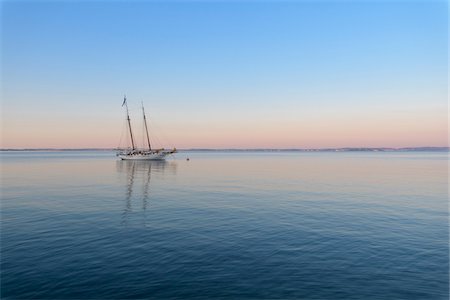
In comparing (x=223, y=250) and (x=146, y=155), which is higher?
(x=146, y=155)

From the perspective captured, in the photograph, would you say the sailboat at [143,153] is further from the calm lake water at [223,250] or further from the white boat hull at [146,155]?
the calm lake water at [223,250]

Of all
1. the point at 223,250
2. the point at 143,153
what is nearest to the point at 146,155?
the point at 143,153

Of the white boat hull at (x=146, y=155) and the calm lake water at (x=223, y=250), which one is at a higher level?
the white boat hull at (x=146, y=155)

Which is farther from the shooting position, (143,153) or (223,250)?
(143,153)

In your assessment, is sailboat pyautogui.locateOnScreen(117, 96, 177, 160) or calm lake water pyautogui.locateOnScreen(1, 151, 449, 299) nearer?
calm lake water pyautogui.locateOnScreen(1, 151, 449, 299)

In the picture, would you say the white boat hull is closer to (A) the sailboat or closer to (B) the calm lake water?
(A) the sailboat

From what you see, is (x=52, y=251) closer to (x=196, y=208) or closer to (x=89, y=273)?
(x=89, y=273)

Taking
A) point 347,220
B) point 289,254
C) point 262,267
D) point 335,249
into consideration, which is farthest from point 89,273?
point 347,220

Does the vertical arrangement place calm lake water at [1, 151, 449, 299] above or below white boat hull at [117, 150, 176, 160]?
below

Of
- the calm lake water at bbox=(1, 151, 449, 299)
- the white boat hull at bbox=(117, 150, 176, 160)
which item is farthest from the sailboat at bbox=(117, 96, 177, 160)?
the calm lake water at bbox=(1, 151, 449, 299)

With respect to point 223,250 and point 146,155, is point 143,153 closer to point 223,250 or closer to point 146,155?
point 146,155

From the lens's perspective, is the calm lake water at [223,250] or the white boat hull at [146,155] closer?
the calm lake water at [223,250]

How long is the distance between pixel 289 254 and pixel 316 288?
13.6 feet

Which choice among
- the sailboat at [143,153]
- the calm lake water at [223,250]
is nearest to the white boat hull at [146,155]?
the sailboat at [143,153]
